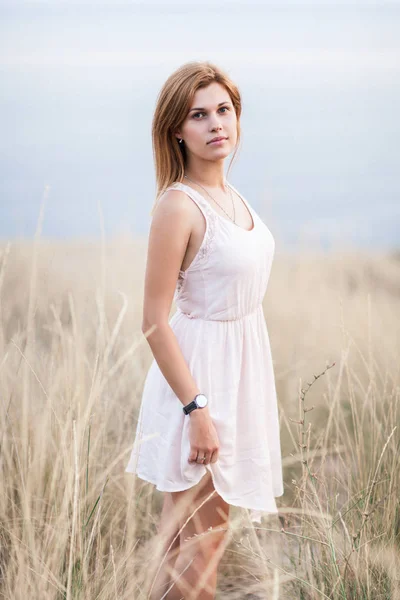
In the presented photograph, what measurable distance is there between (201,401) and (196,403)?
1 cm

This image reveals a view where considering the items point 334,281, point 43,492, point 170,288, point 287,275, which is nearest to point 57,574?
point 43,492

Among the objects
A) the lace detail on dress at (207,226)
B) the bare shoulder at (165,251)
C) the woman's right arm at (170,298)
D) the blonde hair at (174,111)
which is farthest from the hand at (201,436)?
the blonde hair at (174,111)

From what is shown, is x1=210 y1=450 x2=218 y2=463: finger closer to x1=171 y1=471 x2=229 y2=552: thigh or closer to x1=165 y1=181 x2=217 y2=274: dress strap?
x1=171 y1=471 x2=229 y2=552: thigh

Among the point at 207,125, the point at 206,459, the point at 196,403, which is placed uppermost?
the point at 207,125

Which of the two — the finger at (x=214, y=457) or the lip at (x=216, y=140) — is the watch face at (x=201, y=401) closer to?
the finger at (x=214, y=457)

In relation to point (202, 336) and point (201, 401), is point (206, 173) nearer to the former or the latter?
point (202, 336)

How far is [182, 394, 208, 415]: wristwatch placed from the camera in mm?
1616

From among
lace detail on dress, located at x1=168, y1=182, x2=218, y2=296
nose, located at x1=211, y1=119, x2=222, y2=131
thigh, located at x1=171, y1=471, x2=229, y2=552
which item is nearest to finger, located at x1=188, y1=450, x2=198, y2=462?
thigh, located at x1=171, y1=471, x2=229, y2=552

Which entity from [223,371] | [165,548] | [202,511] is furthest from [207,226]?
[165,548]

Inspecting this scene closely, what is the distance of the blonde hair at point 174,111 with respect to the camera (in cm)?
172

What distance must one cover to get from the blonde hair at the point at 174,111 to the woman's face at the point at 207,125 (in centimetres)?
2

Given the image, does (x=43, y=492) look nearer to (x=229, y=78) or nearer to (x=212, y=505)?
(x=212, y=505)

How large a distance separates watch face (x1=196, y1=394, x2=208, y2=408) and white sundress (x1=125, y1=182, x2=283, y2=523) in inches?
2.5

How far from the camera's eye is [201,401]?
1.62 meters
